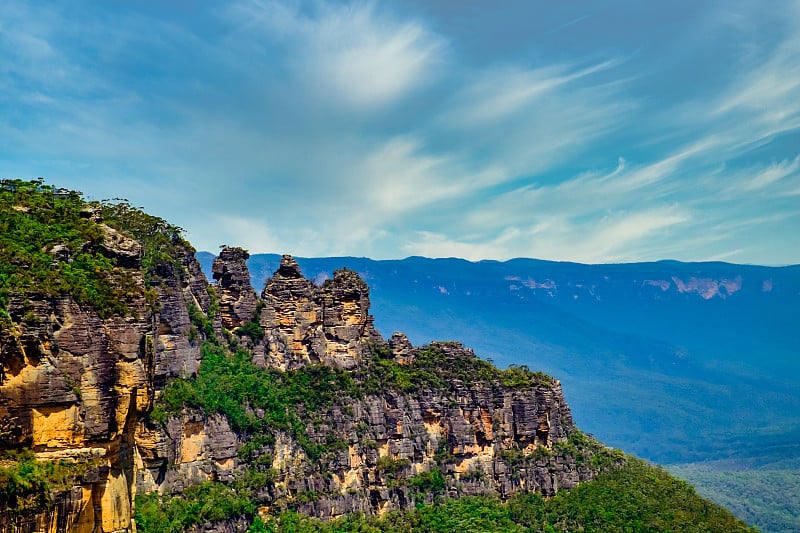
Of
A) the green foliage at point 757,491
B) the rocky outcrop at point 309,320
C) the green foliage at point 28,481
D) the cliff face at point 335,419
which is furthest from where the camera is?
the green foliage at point 757,491

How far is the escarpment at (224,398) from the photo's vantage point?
2144cm

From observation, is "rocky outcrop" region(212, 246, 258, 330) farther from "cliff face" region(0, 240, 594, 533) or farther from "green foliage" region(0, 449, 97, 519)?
"green foliage" region(0, 449, 97, 519)

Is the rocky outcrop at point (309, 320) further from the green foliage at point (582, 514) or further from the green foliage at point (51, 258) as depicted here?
the green foliage at point (51, 258)

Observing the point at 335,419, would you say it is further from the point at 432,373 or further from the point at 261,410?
the point at 432,373

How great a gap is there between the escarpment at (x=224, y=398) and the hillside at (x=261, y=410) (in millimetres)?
103

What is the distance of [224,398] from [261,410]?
3447 millimetres

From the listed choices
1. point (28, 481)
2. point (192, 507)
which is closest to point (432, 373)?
point (192, 507)

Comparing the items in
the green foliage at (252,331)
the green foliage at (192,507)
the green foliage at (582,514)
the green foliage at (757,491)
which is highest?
the green foliage at (252,331)

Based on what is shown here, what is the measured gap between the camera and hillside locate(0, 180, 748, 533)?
22.6 metres

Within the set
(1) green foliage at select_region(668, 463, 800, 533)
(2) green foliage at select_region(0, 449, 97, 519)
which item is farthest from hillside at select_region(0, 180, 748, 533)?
(1) green foliage at select_region(668, 463, 800, 533)

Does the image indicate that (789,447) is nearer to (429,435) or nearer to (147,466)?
(429,435)

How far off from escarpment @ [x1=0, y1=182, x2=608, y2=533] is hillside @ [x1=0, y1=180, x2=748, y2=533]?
0.34 ft

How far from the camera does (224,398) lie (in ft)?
169

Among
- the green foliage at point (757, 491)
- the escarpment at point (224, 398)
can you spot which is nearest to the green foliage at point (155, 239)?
the escarpment at point (224, 398)
